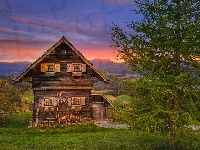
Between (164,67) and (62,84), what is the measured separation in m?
19.9

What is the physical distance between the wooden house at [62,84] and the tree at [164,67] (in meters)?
17.6

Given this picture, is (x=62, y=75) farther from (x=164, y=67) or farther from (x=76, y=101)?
(x=164, y=67)

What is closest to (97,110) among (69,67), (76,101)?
(76,101)

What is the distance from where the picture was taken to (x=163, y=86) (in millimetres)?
16531

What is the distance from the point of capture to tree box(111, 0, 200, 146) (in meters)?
16.6

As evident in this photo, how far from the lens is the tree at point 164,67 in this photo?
16562 millimetres

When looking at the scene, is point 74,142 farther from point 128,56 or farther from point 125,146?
point 128,56

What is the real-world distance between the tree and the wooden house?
17644 millimetres

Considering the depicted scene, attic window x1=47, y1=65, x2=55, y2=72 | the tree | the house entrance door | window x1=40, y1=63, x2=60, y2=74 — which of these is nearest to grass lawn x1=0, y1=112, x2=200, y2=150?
the tree

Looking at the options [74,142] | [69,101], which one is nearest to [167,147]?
[74,142]

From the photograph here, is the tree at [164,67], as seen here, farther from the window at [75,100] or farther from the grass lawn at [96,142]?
the window at [75,100]

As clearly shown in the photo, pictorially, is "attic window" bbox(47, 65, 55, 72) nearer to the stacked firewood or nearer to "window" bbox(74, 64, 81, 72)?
"window" bbox(74, 64, 81, 72)

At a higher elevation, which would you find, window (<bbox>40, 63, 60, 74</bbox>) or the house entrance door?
window (<bbox>40, 63, 60, 74</bbox>)

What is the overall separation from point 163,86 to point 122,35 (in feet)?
11.3
